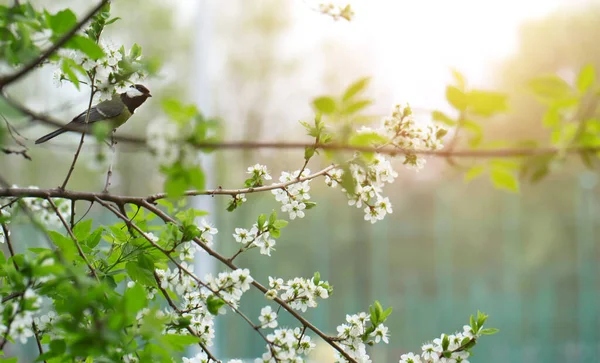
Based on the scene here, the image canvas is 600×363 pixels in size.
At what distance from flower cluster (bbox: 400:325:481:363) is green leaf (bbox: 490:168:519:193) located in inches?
15.6

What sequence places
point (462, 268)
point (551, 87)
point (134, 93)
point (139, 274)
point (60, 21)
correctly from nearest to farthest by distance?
1. point (551, 87)
2. point (60, 21)
3. point (139, 274)
4. point (134, 93)
5. point (462, 268)

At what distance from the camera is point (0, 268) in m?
0.97

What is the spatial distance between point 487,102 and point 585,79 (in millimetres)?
138

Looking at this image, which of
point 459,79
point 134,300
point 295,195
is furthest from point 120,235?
point 459,79

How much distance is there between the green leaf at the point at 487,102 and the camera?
0.53 meters

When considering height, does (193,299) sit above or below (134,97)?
below

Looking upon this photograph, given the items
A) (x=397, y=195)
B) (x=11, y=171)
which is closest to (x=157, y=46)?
(x=11, y=171)

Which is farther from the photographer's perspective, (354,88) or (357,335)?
(357,335)

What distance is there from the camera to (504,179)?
69 cm

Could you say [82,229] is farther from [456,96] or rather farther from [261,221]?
[456,96]

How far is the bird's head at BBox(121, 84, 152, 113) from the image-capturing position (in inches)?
50.0

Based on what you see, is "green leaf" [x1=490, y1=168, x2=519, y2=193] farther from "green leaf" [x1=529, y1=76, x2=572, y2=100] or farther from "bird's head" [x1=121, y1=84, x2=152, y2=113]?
"bird's head" [x1=121, y1=84, x2=152, y2=113]

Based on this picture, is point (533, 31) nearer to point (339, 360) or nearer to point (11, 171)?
point (11, 171)

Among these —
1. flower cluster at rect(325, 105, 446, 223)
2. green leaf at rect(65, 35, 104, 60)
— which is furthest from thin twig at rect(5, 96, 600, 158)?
flower cluster at rect(325, 105, 446, 223)
